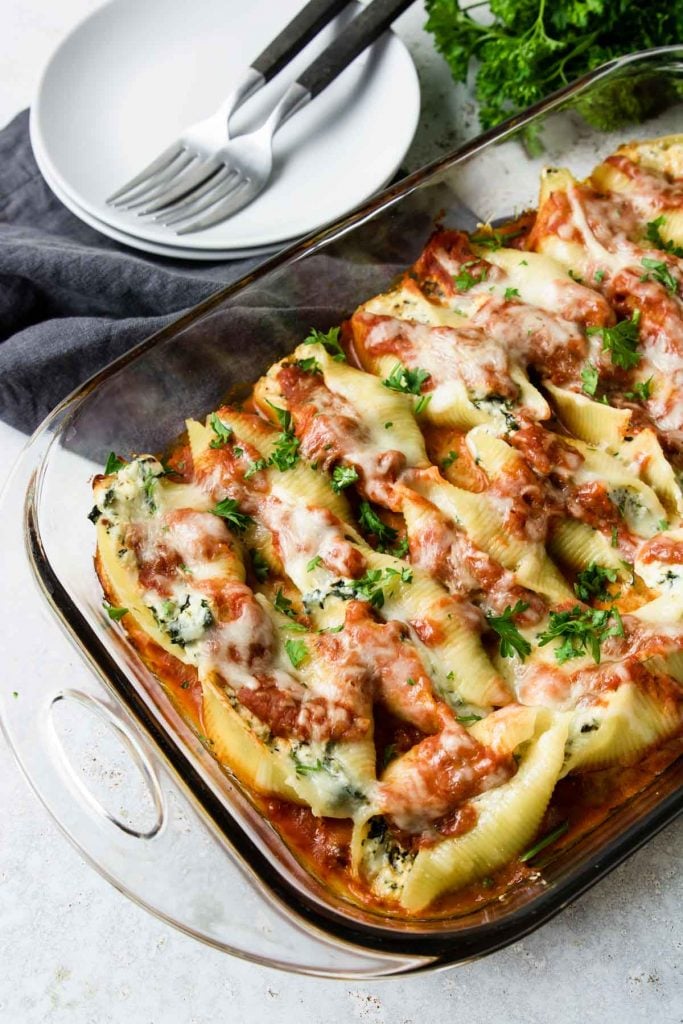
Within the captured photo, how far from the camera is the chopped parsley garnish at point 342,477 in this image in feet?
10.2

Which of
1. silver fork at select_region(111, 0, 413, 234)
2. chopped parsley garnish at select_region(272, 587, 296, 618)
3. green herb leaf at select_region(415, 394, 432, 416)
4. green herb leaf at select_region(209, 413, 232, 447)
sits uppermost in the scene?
silver fork at select_region(111, 0, 413, 234)

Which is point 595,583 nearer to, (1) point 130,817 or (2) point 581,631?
(2) point 581,631

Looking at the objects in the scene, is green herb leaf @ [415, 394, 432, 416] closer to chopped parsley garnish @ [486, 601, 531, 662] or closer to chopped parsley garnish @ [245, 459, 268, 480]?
chopped parsley garnish @ [245, 459, 268, 480]

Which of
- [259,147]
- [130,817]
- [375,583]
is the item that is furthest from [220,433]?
[259,147]

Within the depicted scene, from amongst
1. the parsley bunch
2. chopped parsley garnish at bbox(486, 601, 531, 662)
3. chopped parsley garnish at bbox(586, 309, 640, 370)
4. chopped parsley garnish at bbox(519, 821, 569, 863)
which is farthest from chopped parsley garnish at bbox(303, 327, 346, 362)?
chopped parsley garnish at bbox(519, 821, 569, 863)

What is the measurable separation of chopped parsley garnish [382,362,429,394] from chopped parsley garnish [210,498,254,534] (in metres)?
0.58

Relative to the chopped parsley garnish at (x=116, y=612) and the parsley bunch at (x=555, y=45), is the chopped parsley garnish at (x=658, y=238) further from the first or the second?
the chopped parsley garnish at (x=116, y=612)

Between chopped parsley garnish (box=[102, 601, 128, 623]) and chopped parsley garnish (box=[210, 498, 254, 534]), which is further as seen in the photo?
chopped parsley garnish (box=[210, 498, 254, 534])

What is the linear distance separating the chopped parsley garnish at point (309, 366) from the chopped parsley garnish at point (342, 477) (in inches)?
14.6

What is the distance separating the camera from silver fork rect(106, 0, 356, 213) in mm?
4031

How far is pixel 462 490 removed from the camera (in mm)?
3100

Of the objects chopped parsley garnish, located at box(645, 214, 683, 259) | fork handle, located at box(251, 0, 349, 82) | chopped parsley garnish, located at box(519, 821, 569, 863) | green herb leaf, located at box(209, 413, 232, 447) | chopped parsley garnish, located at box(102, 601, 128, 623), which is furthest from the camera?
fork handle, located at box(251, 0, 349, 82)

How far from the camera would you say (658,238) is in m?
3.64

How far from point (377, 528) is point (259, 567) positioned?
13.2 inches
